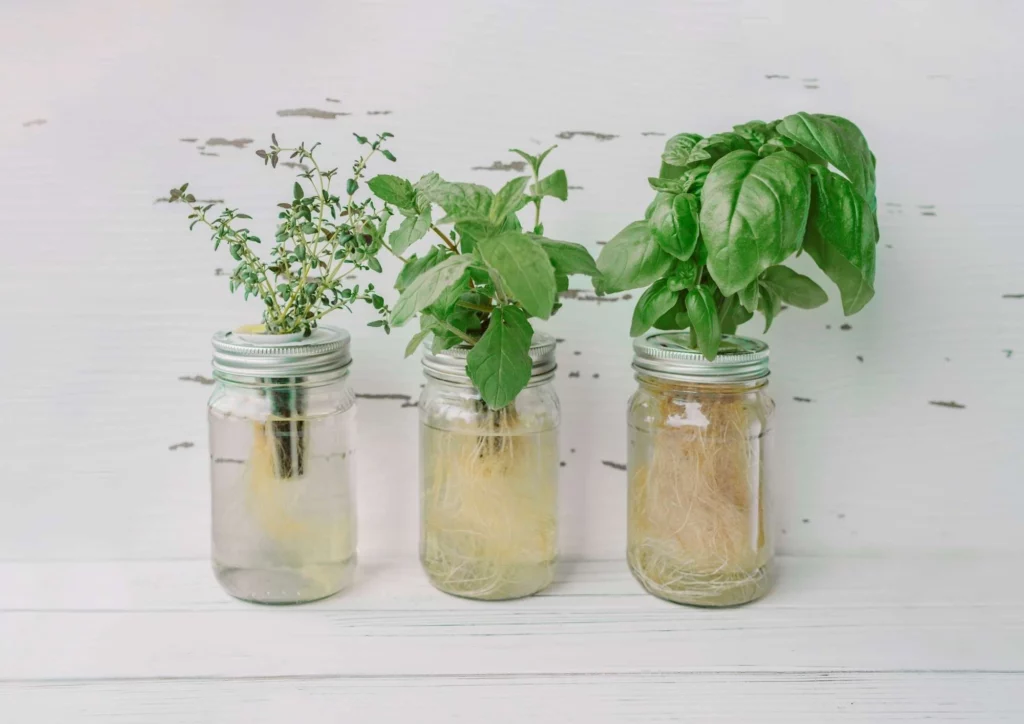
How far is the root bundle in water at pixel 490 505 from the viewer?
0.84 meters

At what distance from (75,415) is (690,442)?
2.24ft

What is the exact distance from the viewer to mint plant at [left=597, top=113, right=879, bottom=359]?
2.32ft

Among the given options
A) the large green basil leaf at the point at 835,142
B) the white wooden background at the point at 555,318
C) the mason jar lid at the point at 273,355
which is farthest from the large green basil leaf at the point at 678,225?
the mason jar lid at the point at 273,355

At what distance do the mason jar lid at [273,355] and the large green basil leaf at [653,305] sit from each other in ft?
0.96

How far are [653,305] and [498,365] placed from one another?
6.3 inches

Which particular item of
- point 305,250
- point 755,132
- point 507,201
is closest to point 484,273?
point 507,201

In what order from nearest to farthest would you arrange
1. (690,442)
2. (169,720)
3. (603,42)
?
(169,720) < (690,442) < (603,42)

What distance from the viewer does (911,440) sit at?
3.27ft

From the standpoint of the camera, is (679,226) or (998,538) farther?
(998,538)

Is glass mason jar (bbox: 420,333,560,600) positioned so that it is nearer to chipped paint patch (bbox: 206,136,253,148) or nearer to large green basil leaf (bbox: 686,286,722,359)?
large green basil leaf (bbox: 686,286,722,359)

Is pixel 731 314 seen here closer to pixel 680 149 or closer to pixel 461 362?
pixel 680 149

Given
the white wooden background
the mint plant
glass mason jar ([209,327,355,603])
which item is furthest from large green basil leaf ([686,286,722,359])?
glass mason jar ([209,327,355,603])

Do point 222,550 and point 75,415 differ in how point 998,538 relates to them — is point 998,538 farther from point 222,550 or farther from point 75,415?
point 75,415

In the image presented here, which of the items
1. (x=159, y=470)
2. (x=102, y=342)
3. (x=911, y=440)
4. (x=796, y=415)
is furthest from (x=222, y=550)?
(x=911, y=440)
